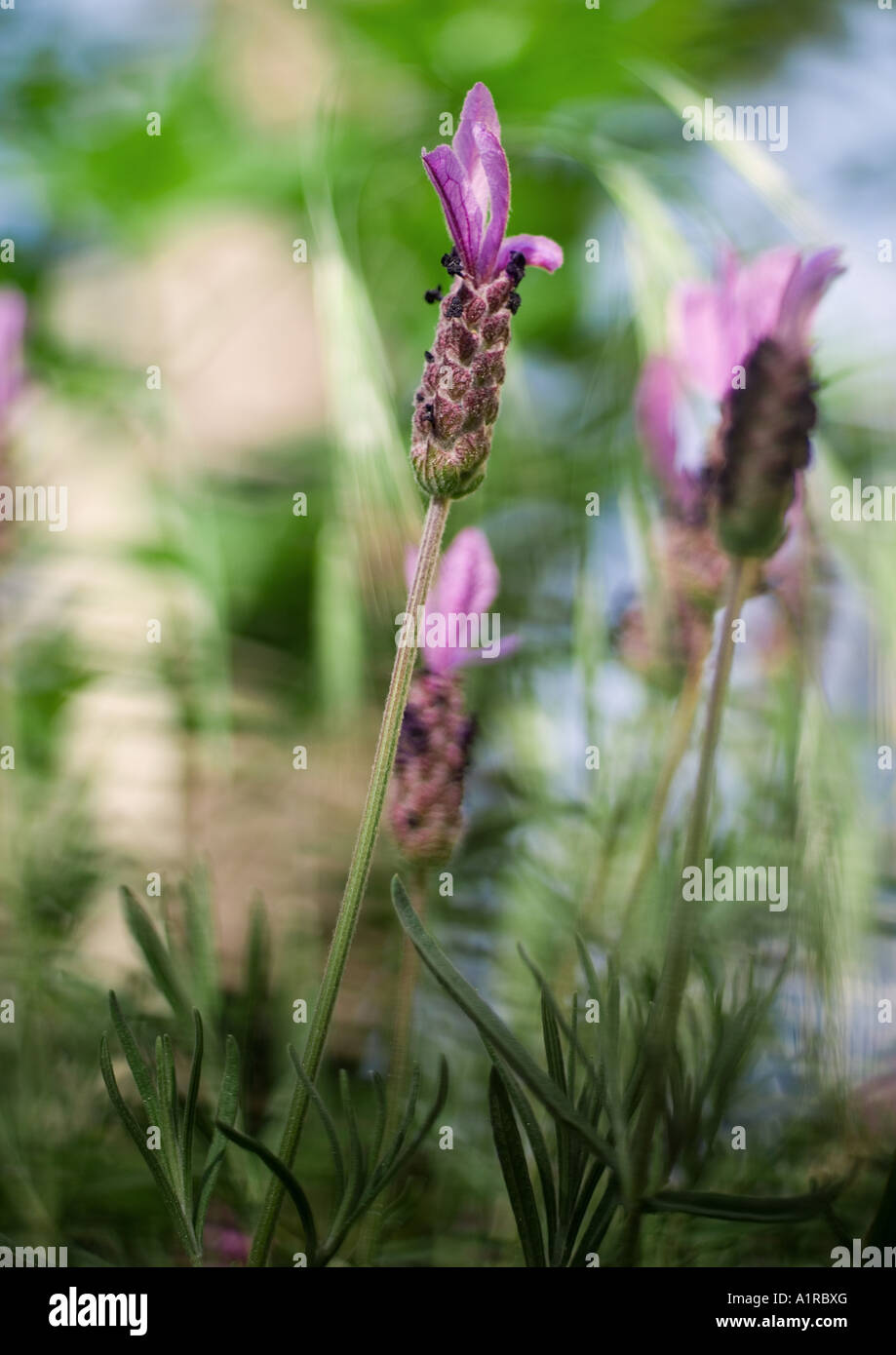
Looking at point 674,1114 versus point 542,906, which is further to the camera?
point 542,906

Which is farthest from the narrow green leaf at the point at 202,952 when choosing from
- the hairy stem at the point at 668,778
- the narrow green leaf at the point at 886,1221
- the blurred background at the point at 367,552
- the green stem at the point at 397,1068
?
the narrow green leaf at the point at 886,1221

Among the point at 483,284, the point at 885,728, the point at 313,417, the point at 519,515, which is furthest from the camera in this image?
the point at 313,417

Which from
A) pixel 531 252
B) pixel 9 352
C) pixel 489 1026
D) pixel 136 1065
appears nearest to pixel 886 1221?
pixel 489 1026

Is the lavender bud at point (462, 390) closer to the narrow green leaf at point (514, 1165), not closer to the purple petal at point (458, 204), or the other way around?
the purple petal at point (458, 204)

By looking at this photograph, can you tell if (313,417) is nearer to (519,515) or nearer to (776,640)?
(519,515)

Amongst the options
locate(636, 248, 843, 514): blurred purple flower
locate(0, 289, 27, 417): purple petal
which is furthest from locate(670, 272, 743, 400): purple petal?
locate(0, 289, 27, 417): purple petal

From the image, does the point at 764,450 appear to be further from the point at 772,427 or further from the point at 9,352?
the point at 9,352

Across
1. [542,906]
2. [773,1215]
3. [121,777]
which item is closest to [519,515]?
[542,906]
